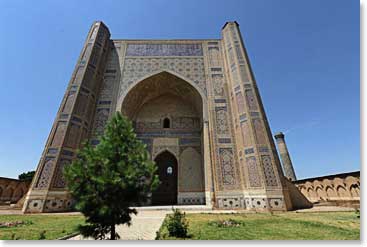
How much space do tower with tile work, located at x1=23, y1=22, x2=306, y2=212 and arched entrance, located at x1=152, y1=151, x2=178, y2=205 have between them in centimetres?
5

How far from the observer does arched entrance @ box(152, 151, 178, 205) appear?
34.3ft

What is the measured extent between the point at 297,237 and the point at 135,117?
1017 centimetres

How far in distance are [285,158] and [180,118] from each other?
1378cm

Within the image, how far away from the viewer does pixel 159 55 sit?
11797 mm

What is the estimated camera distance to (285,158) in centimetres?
1970

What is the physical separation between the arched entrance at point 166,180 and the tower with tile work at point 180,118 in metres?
0.05

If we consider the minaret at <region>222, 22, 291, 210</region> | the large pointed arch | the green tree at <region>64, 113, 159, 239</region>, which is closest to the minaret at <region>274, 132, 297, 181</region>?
the minaret at <region>222, 22, 291, 210</region>

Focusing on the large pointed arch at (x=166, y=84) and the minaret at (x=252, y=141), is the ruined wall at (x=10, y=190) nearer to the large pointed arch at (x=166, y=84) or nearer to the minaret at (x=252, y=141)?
the large pointed arch at (x=166, y=84)

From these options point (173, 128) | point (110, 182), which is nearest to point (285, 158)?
point (173, 128)

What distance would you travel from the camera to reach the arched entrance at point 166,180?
10469 millimetres

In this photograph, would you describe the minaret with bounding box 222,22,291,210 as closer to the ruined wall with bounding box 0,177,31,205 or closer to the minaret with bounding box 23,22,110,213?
the minaret with bounding box 23,22,110,213

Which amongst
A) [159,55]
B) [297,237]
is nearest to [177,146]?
[159,55]

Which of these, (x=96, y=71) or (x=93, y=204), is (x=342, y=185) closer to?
(x=93, y=204)

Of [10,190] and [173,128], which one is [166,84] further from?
[10,190]
